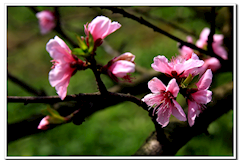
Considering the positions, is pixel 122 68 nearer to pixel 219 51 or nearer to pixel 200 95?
pixel 200 95

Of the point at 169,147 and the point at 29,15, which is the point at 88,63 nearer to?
the point at 169,147

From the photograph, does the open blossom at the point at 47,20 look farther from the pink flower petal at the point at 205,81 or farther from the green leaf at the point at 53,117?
the pink flower petal at the point at 205,81

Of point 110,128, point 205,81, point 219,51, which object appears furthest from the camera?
point 110,128

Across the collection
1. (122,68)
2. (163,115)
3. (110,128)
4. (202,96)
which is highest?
(122,68)

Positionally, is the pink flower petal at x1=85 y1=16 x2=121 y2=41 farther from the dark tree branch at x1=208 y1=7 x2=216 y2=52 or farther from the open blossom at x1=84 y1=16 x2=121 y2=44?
the dark tree branch at x1=208 y1=7 x2=216 y2=52

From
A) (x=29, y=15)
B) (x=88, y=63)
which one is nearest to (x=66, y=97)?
(x=88, y=63)

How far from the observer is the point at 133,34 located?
5562mm

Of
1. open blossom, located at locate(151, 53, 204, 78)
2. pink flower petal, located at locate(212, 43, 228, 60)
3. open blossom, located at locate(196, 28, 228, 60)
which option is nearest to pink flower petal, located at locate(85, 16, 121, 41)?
open blossom, located at locate(151, 53, 204, 78)

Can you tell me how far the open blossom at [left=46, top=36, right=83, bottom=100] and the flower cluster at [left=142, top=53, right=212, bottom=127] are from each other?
31 centimetres

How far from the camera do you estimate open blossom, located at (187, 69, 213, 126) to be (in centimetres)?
82

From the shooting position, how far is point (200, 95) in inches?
33.4

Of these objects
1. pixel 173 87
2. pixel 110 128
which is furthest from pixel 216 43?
pixel 110 128

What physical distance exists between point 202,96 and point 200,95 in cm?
1

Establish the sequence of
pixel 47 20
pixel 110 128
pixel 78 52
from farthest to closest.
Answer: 1. pixel 110 128
2. pixel 47 20
3. pixel 78 52
